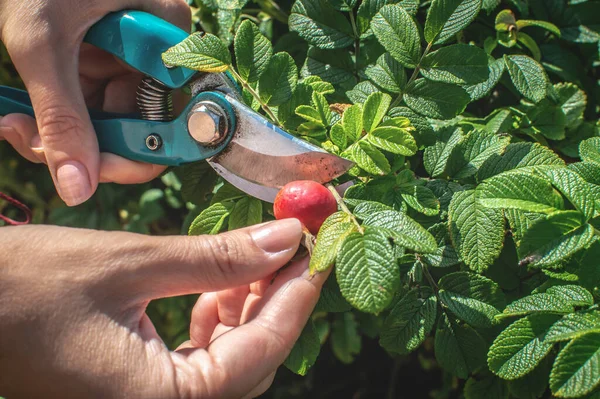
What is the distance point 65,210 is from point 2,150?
52 cm

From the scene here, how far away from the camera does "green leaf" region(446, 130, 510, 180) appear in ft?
4.75

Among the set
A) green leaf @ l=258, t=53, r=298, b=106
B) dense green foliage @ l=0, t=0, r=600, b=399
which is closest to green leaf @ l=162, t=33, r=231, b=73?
dense green foliage @ l=0, t=0, r=600, b=399

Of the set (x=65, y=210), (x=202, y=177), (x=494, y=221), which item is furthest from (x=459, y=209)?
(x=65, y=210)

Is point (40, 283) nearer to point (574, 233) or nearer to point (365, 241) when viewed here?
point (365, 241)

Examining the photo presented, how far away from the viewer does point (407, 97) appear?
1.57 metres

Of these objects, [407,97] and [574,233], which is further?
[407,97]

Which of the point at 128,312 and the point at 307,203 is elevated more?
the point at 307,203

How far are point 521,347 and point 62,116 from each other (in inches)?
54.5

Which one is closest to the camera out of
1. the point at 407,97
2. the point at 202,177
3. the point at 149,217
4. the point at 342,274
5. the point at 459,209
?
the point at 342,274

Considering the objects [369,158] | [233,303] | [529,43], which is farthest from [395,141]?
[529,43]

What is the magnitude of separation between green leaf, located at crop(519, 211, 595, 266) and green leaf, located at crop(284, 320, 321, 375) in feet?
1.90

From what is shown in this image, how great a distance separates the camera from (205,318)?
1600mm

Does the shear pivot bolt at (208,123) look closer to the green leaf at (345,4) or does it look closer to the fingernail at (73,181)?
the fingernail at (73,181)

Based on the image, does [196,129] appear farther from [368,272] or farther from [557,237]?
[557,237]
